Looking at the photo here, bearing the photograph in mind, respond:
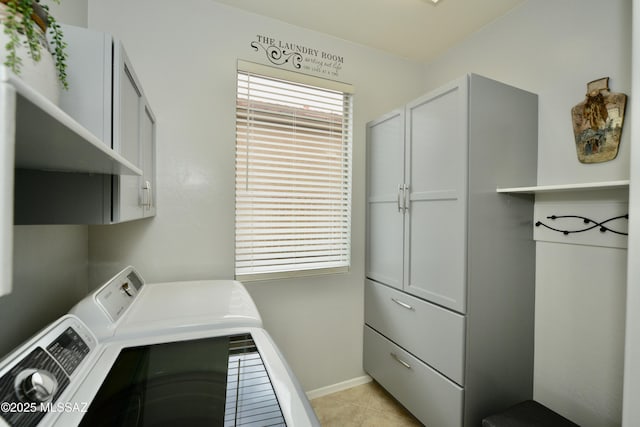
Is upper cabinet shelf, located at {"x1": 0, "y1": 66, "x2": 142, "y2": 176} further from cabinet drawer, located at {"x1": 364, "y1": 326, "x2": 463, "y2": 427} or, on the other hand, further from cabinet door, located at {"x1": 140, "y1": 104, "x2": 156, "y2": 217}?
cabinet drawer, located at {"x1": 364, "y1": 326, "x2": 463, "y2": 427}

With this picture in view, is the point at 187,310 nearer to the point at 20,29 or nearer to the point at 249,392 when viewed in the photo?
the point at 249,392

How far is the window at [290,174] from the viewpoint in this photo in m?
1.93

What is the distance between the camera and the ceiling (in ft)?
5.93

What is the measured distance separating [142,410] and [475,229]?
1.53 m

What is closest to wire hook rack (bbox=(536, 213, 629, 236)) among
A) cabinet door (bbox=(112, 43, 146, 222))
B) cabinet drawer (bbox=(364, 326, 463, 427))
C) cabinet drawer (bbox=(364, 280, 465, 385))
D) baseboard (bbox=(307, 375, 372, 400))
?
cabinet drawer (bbox=(364, 280, 465, 385))

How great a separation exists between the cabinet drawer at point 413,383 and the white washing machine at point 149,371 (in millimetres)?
1139

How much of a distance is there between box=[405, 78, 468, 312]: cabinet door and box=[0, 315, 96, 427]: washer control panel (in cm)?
159

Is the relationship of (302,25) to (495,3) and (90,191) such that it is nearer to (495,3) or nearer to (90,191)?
(495,3)

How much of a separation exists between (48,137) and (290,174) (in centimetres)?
164

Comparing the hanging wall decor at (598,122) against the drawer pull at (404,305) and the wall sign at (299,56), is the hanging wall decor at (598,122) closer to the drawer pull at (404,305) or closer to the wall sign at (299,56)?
the drawer pull at (404,305)

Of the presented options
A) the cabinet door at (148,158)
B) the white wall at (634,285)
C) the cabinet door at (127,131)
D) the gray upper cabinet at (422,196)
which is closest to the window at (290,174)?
the gray upper cabinet at (422,196)

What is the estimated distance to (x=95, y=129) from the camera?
83 centimetres

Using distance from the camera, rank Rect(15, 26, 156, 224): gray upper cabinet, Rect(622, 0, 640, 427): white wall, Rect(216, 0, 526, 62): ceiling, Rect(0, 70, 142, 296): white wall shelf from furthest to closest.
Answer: Rect(216, 0, 526, 62): ceiling, Rect(622, 0, 640, 427): white wall, Rect(15, 26, 156, 224): gray upper cabinet, Rect(0, 70, 142, 296): white wall shelf

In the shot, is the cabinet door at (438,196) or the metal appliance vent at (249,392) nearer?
the metal appliance vent at (249,392)
